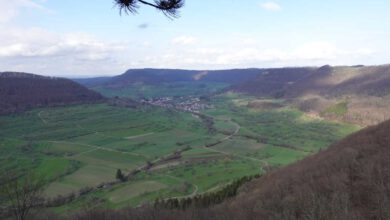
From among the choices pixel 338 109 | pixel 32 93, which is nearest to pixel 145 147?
pixel 32 93

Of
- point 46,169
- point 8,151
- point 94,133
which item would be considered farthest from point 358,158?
point 94,133

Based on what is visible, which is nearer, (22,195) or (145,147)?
(22,195)

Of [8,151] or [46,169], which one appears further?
[8,151]

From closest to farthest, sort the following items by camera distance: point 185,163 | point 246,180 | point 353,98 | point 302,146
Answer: point 246,180, point 185,163, point 302,146, point 353,98

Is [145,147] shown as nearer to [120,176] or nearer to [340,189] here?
[120,176]

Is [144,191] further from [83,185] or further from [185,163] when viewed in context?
[185,163]

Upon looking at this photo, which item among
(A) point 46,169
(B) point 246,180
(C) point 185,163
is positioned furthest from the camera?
(C) point 185,163

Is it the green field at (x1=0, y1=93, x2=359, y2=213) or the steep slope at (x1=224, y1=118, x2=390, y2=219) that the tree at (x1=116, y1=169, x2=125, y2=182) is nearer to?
the green field at (x1=0, y1=93, x2=359, y2=213)

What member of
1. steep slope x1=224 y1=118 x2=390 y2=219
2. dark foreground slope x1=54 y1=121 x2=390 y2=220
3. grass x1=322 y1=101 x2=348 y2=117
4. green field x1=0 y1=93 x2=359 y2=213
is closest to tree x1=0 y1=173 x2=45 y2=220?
dark foreground slope x1=54 y1=121 x2=390 y2=220
